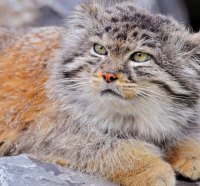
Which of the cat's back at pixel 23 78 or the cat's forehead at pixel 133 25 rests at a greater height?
the cat's forehead at pixel 133 25

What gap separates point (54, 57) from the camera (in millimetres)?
5402

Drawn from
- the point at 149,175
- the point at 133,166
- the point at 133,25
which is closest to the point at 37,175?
the point at 133,166

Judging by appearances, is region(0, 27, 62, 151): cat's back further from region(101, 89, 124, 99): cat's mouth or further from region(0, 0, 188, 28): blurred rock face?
region(0, 0, 188, 28): blurred rock face

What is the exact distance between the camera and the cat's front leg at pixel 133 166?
4.74 m

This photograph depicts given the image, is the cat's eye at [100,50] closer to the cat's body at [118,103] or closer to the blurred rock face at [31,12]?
the cat's body at [118,103]

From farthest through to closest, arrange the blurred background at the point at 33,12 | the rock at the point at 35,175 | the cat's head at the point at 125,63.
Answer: the blurred background at the point at 33,12 < the cat's head at the point at 125,63 < the rock at the point at 35,175

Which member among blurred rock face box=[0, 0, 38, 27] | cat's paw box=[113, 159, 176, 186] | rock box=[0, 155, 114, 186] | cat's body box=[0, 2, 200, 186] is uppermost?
blurred rock face box=[0, 0, 38, 27]

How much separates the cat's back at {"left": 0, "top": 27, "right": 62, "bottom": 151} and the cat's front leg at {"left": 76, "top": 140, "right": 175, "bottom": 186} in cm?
75

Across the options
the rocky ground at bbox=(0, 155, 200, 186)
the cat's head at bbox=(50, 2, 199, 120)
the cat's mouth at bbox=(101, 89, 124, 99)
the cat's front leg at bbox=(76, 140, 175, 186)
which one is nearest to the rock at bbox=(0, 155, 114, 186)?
the rocky ground at bbox=(0, 155, 200, 186)

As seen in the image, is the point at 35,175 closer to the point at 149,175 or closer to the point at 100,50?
the point at 149,175

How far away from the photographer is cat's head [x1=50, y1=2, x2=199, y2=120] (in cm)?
468

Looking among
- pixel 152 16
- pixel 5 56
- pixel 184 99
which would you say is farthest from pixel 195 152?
pixel 5 56

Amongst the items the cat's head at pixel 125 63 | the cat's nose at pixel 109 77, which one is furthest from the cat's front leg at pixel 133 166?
the cat's nose at pixel 109 77

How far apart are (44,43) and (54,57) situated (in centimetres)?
38
